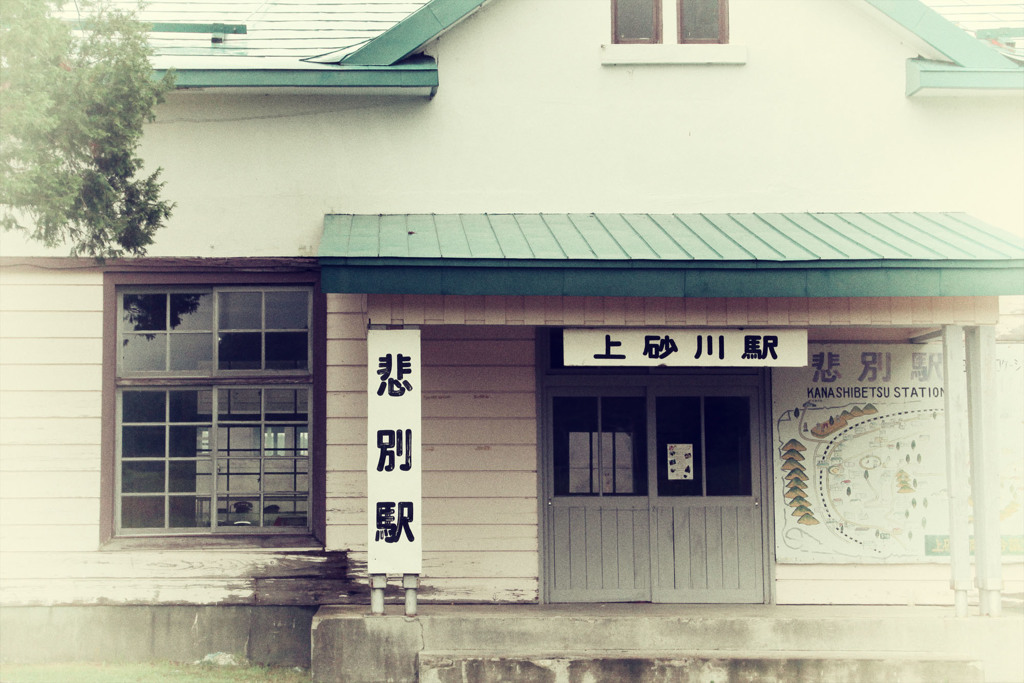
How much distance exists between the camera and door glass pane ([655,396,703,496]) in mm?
8625

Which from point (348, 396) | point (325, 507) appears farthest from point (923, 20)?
point (325, 507)

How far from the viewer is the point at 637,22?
859 centimetres

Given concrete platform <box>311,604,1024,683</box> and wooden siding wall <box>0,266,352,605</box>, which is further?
wooden siding wall <box>0,266,352,605</box>

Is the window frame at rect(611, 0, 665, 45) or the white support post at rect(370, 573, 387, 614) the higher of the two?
the window frame at rect(611, 0, 665, 45)

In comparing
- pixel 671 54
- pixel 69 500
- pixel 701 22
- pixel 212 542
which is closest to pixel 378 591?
pixel 212 542

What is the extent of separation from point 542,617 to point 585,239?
302cm

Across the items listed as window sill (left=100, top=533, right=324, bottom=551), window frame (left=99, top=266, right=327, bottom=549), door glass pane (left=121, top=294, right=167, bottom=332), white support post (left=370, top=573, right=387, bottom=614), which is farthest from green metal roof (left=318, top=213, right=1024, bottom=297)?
window sill (left=100, top=533, right=324, bottom=551)

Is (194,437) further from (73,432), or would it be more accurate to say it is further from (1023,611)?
(1023,611)

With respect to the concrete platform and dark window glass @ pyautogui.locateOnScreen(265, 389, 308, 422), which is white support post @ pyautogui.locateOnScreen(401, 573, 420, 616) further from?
dark window glass @ pyautogui.locateOnScreen(265, 389, 308, 422)

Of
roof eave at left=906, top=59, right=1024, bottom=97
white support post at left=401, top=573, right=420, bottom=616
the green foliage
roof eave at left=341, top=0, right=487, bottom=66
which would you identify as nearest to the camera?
the green foliage

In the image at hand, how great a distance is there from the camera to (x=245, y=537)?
8.22m

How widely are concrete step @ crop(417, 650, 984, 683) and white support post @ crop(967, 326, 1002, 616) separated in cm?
61

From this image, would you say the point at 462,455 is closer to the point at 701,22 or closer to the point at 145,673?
the point at 145,673

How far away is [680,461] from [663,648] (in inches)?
70.8
